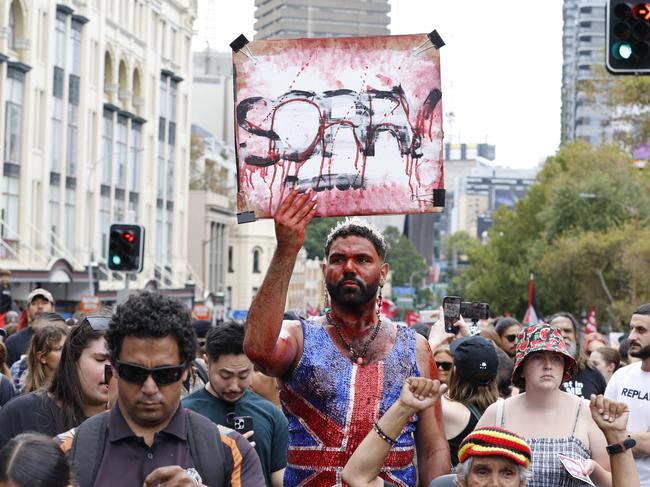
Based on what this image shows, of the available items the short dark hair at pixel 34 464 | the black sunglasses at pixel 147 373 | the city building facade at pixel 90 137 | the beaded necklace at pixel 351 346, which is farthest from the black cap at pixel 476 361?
the city building facade at pixel 90 137

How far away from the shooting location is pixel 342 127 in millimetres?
5457

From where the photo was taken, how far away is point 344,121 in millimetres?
5480

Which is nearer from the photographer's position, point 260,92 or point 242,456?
point 242,456

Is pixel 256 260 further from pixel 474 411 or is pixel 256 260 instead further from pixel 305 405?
pixel 305 405

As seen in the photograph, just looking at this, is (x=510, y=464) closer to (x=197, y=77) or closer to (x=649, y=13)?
(x=649, y=13)

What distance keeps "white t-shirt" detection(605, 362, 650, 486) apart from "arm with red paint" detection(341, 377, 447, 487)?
3.78m

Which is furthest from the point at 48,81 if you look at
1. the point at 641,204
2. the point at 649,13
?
the point at 649,13

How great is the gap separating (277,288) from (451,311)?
4.66 metres

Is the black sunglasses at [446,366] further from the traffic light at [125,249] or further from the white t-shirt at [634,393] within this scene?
the traffic light at [125,249]

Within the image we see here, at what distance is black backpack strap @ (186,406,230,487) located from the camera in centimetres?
440

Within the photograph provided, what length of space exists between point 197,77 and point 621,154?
6730 centimetres

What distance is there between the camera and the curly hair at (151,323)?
449 centimetres

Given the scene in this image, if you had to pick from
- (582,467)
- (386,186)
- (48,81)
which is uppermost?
(48,81)

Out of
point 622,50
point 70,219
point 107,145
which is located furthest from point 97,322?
point 107,145
